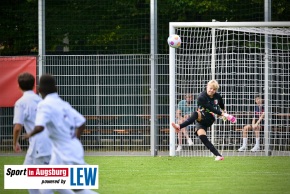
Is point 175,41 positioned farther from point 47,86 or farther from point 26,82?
point 47,86

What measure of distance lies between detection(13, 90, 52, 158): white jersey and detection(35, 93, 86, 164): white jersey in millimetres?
1058

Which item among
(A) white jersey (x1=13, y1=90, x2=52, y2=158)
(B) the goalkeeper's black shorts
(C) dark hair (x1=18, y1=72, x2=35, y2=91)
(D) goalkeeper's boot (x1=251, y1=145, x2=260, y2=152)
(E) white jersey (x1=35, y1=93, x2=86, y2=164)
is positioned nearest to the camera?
(E) white jersey (x1=35, y1=93, x2=86, y2=164)

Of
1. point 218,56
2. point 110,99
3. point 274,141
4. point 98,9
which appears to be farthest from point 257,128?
point 98,9

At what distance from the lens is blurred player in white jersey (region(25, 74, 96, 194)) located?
1034 centimetres

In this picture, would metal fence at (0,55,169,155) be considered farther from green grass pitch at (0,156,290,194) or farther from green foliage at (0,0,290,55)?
green foliage at (0,0,290,55)

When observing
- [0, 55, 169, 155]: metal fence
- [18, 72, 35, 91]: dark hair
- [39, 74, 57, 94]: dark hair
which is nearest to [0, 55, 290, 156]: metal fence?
[0, 55, 169, 155]: metal fence

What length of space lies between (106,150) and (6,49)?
637 cm

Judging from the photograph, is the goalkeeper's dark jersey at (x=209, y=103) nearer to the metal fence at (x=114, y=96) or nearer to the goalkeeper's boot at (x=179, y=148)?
the goalkeeper's boot at (x=179, y=148)

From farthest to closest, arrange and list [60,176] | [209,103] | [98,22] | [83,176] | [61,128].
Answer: [98,22] → [209,103] → [60,176] → [83,176] → [61,128]

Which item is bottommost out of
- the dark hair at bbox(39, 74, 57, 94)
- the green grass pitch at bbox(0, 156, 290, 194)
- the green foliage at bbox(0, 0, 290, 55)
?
the green grass pitch at bbox(0, 156, 290, 194)

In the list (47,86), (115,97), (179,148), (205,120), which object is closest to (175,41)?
(205,120)

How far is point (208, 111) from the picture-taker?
20203 mm

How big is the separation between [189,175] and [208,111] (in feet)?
12.2

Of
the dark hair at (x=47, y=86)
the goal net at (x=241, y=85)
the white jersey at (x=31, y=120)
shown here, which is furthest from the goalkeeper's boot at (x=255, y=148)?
the dark hair at (x=47, y=86)
